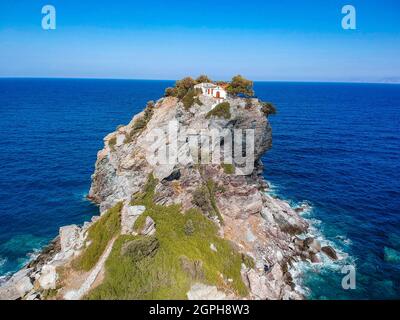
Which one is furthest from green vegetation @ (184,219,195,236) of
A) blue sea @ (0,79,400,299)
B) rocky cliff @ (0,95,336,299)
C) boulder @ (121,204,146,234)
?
blue sea @ (0,79,400,299)

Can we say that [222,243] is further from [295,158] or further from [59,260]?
[295,158]

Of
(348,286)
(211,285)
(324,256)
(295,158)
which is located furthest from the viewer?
(295,158)

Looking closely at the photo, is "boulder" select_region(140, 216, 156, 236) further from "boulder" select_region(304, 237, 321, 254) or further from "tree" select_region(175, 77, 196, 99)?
"tree" select_region(175, 77, 196, 99)

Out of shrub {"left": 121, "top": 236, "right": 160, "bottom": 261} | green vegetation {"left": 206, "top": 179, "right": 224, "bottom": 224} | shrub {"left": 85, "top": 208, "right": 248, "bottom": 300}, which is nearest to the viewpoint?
shrub {"left": 85, "top": 208, "right": 248, "bottom": 300}

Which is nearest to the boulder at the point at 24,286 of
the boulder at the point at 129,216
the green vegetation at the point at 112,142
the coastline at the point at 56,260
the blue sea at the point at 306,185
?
the coastline at the point at 56,260

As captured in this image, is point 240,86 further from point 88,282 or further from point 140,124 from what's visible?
point 88,282

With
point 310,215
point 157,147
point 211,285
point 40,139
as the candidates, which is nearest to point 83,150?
point 40,139

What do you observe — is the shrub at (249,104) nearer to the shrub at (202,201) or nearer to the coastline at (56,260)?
the shrub at (202,201)
